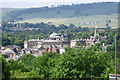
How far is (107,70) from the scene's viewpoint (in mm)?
10797

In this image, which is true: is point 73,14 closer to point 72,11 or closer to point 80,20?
point 72,11

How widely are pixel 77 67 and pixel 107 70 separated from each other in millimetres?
946

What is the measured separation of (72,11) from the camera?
15838cm

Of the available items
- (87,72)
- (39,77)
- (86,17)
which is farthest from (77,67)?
(86,17)

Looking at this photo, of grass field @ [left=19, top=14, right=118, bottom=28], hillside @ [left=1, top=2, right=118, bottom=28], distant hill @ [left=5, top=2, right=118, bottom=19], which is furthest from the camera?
distant hill @ [left=5, top=2, right=118, bottom=19]

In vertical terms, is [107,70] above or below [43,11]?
below

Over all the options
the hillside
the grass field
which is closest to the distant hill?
the hillside

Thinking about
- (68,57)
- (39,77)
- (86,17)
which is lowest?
(39,77)

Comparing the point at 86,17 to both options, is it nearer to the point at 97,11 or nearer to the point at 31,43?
the point at 97,11

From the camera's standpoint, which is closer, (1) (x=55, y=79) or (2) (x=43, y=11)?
(1) (x=55, y=79)

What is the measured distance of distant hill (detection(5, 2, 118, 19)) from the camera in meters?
147

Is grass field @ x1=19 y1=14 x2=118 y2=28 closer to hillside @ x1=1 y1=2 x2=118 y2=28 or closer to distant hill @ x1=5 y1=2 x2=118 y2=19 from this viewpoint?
hillside @ x1=1 y1=2 x2=118 y2=28

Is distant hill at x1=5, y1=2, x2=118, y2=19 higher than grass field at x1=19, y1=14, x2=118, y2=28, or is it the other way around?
distant hill at x1=5, y1=2, x2=118, y2=19

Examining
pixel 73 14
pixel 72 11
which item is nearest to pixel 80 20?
pixel 73 14
